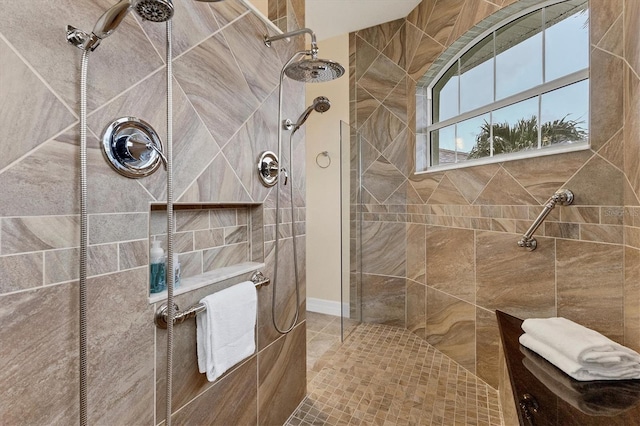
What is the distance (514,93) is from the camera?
2.02m

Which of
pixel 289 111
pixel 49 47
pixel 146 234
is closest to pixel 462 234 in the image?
pixel 289 111

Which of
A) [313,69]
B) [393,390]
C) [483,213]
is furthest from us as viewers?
[483,213]

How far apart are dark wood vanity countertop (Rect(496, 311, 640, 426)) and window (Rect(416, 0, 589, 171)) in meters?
1.09

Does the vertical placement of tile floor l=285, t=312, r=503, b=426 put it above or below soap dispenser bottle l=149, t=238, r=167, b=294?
below

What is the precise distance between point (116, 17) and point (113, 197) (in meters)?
0.48

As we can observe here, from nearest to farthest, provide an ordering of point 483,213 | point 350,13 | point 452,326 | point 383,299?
1. point 483,213
2. point 452,326
3. point 350,13
4. point 383,299

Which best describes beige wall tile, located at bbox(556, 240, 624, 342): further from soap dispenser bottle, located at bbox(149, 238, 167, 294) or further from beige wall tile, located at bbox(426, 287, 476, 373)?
soap dispenser bottle, located at bbox(149, 238, 167, 294)

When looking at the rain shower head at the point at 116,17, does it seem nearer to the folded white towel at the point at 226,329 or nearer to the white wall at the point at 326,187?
the folded white towel at the point at 226,329

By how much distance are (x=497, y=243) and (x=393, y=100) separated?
1.64m

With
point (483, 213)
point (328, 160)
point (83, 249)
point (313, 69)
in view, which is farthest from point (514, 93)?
point (83, 249)

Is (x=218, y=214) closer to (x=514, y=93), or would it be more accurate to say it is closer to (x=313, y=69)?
(x=313, y=69)

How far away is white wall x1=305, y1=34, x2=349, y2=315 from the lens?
320cm

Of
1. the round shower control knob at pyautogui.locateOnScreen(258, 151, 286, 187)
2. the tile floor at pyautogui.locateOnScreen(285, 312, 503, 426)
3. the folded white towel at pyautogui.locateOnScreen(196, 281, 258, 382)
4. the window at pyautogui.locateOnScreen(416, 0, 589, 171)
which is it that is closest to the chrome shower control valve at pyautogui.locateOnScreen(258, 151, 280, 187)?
the round shower control knob at pyautogui.locateOnScreen(258, 151, 286, 187)

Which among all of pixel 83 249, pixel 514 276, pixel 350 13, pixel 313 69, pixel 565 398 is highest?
pixel 350 13
